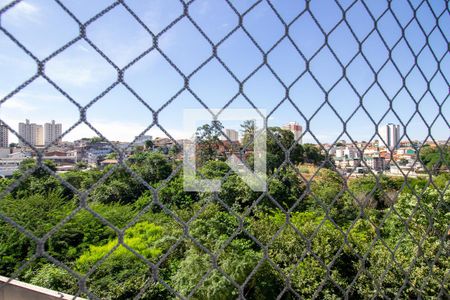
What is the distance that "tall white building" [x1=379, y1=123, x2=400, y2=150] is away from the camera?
684 mm

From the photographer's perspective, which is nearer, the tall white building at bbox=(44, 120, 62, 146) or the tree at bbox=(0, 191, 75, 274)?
the tall white building at bbox=(44, 120, 62, 146)

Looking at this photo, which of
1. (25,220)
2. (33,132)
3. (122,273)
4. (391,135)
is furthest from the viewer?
(25,220)

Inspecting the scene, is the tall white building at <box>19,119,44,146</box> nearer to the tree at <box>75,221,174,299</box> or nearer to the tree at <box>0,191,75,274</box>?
the tree at <box>75,221,174,299</box>

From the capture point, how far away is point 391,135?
74 centimetres

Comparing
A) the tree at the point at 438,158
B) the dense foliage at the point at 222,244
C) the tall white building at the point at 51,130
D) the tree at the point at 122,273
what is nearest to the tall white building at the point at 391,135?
the tree at the point at 438,158

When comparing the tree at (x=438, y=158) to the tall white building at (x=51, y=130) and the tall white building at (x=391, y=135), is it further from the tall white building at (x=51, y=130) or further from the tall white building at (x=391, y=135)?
the tall white building at (x=51, y=130)

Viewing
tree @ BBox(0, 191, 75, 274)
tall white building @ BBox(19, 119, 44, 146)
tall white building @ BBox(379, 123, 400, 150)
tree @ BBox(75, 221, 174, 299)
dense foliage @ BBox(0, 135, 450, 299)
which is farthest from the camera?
tree @ BBox(0, 191, 75, 274)

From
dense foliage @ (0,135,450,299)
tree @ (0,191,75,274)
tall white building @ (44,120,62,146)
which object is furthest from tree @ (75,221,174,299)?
tall white building @ (44,120,62,146)

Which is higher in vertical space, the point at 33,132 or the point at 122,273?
the point at 33,132

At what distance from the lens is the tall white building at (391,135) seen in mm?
684

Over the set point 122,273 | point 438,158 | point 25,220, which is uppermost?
point 438,158

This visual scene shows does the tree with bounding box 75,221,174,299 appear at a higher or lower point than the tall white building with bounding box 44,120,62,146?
lower

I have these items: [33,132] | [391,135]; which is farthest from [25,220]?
[391,135]

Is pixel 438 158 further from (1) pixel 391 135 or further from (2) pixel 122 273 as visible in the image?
(2) pixel 122 273
